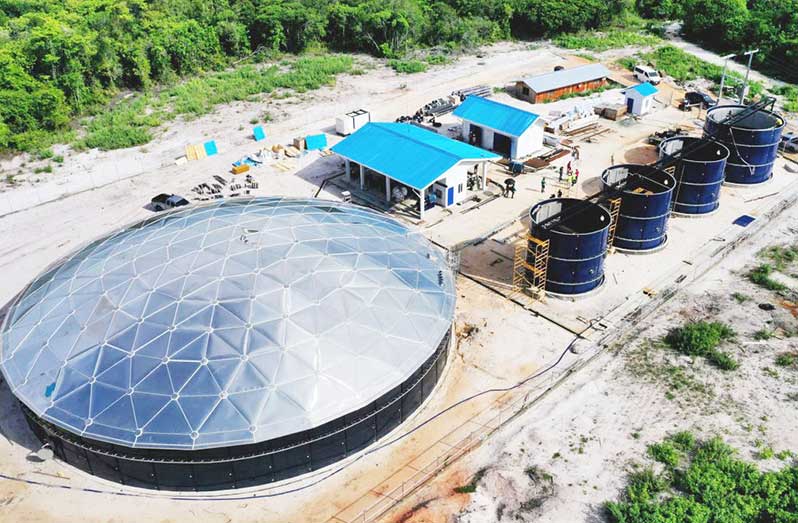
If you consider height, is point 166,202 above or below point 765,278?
above

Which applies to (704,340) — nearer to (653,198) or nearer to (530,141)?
(653,198)

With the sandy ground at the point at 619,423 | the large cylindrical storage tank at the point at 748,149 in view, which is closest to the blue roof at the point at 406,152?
the large cylindrical storage tank at the point at 748,149

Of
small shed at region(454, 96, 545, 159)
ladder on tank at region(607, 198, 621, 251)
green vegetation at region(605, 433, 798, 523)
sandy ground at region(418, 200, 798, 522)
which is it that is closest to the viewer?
green vegetation at region(605, 433, 798, 523)

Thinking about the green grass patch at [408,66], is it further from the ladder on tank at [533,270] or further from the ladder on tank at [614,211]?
the ladder on tank at [533,270]

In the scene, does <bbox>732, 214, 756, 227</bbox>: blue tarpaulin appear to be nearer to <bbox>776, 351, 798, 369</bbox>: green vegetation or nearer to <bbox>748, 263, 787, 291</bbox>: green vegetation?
<bbox>748, 263, 787, 291</bbox>: green vegetation

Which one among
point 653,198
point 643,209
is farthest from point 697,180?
point 643,209

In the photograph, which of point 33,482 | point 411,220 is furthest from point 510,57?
point 33,482

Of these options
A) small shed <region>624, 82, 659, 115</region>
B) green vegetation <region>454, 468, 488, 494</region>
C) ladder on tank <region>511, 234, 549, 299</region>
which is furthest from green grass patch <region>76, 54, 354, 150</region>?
green vegetation <region>454, 468, 488, 494</region>
